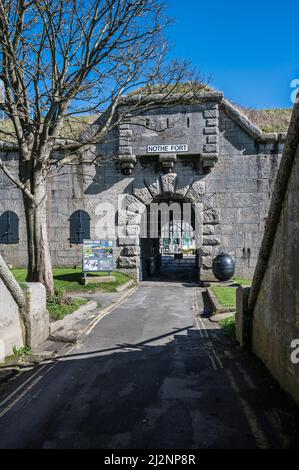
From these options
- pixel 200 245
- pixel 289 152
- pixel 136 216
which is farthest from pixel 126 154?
pixel 289 152

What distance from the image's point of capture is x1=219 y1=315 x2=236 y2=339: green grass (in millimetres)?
8023

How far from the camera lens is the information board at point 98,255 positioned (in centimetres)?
1488

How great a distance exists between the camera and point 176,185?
16.5m

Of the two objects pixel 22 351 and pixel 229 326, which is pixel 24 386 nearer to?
pixel 22 351

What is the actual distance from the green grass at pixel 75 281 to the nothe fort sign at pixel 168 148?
6.08 meters

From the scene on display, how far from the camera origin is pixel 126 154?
16.3 m

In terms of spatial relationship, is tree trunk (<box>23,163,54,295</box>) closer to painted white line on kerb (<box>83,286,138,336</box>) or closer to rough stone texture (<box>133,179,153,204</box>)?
painted white line on kerb (<box>83,286,138,336</box>)

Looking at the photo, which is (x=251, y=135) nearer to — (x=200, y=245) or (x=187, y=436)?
(x=200, y=245)

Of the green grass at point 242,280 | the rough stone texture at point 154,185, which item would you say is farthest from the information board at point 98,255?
the green grass at point 242,280

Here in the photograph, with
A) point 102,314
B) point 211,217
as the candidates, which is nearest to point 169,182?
point 211,217

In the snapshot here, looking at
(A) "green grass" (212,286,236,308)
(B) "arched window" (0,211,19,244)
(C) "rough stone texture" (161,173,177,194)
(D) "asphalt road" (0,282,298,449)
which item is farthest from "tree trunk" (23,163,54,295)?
(B) "arched window" (0,211,19,244)

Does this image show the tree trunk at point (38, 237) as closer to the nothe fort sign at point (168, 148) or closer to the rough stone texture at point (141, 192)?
the rough stone texture at point (141, 192)

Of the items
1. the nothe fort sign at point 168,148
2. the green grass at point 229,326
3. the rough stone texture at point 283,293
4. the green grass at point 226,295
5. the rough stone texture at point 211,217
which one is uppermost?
the nothe fort sign at point 168,148

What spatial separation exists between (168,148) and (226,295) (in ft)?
25.2
